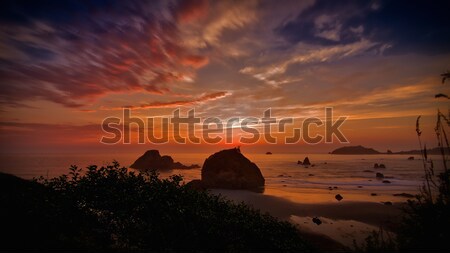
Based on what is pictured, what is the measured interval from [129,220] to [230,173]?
146ft

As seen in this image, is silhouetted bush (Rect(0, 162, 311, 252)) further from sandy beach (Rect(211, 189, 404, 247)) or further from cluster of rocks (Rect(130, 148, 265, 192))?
cluster of rocks (Rect(130, 148, 265, 192))

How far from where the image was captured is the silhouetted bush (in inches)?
404

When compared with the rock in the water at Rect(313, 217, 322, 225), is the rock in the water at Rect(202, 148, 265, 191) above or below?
above

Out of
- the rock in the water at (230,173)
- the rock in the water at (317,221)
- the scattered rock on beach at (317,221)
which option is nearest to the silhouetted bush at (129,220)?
the scattered rock on beach at (317,221)

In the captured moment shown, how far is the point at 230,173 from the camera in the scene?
183 ft

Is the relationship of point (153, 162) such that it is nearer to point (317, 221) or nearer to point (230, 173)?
point (230, 173)

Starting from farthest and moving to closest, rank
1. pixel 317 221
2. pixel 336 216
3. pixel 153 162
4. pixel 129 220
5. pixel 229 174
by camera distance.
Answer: pixel 153 162 < pixel 229 174 < pixel 336 216 < pixel 317 221 < pixel 129 220

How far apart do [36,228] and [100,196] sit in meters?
3.49

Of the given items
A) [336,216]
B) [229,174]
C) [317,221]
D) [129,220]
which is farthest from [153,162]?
[129,220]

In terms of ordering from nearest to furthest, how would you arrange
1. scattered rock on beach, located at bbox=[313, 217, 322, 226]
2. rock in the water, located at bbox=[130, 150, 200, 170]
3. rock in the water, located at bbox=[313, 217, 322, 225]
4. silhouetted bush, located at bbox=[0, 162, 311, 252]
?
silhouetted bush, located at bbox=[0, 162, 311, 252]
scattered rock on beach, located at bbox=[313, 217, 322, 226]
rock in the water, located at bbox=[313, 217, 322, 225]
rock in the water, located at bbox=[130, 150, 200, 170]

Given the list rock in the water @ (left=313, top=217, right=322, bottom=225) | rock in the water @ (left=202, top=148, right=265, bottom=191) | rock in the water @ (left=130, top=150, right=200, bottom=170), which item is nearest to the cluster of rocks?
rock in the water @ (left=202, top=148, right=265, bottom=191)

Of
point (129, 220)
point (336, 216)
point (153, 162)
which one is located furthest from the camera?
point (153, 162)

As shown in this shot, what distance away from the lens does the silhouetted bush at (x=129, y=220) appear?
1025cm

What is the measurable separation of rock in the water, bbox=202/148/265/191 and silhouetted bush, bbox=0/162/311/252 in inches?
1617
